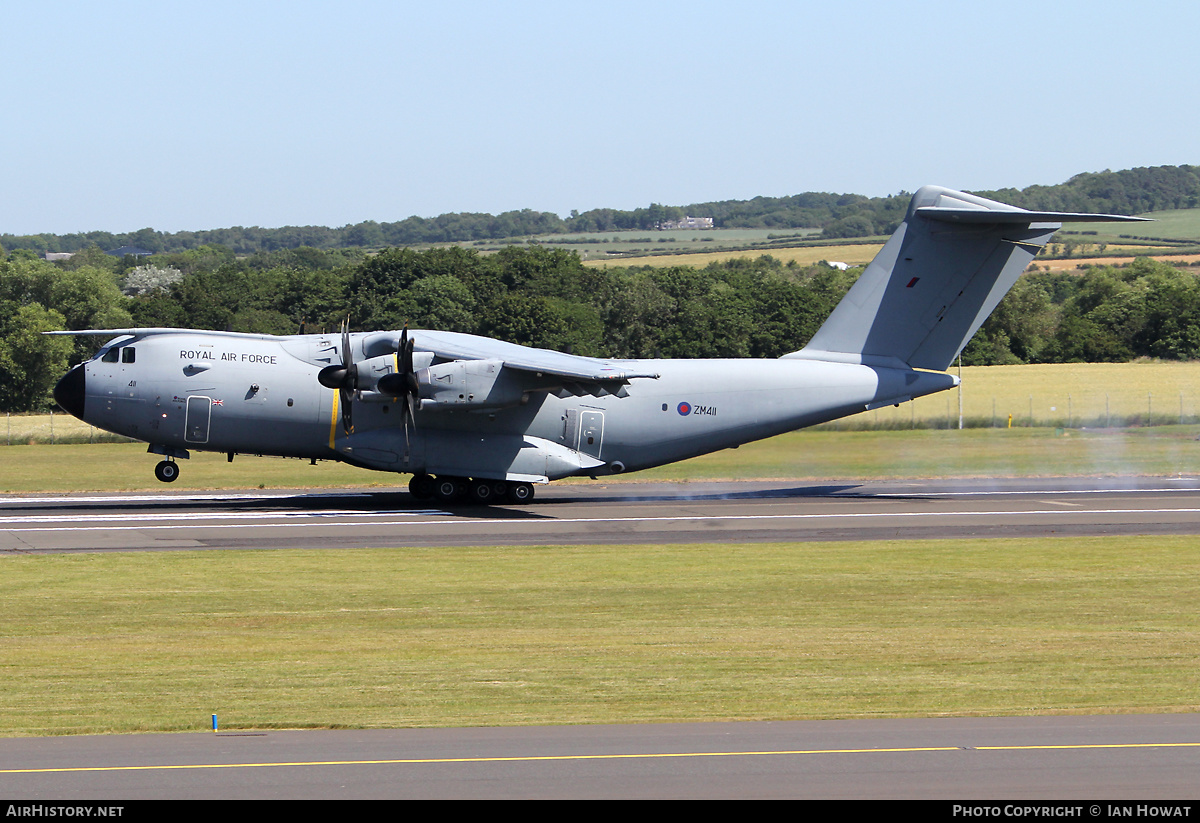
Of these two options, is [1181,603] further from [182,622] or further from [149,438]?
[149,438]

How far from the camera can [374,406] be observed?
31938mm

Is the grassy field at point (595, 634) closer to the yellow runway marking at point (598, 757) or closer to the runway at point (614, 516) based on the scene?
the yellow runway marking at point (598, 757)

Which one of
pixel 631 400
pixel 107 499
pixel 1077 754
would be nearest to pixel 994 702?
pixel 1077 754

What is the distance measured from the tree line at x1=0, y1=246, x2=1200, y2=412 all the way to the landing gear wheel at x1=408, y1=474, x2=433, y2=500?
50.6 meters

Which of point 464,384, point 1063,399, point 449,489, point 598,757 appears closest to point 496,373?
point 464,384

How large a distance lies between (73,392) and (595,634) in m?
20.2

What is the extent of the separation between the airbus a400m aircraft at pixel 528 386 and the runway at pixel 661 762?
18598 mm

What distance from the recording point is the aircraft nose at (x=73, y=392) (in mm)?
31641

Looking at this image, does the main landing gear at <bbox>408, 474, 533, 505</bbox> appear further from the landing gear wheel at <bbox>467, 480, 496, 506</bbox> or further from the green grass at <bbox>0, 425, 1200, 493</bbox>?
the green grass at <bbox>0, 425, 1200, 493</bbox>

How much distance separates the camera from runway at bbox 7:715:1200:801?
9852 mm

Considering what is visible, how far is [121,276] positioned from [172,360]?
14618cm

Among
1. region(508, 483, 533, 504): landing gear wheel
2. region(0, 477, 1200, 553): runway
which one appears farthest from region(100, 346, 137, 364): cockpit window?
region(508, 483, 533, 504): landing gear wheel

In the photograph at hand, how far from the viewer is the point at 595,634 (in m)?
17.8

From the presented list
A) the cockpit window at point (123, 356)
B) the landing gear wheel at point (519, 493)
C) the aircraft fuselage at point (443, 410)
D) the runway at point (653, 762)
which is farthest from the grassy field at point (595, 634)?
the cockpit window at point (123, 356)
